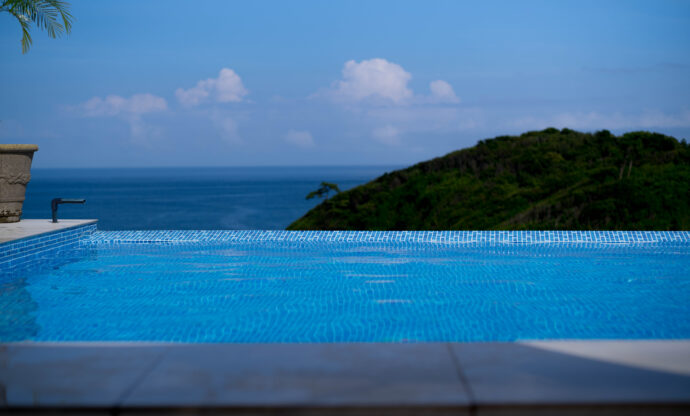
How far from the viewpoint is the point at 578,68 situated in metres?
21.7

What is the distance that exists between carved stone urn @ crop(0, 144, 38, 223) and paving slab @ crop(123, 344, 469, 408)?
5.85 m

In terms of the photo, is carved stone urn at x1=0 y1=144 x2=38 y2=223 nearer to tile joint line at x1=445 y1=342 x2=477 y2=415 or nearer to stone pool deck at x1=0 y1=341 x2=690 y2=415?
stone pool deck at x1=0 y1=341 x2=690 y2=415

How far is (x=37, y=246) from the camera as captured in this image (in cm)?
723

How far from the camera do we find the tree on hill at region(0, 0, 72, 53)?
8859mm

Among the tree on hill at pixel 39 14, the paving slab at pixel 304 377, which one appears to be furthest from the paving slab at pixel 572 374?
the tree on hill at pixel 39 14

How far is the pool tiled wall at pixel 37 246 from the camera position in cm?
662

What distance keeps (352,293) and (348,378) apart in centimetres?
267

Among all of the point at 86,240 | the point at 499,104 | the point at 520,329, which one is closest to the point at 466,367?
the point at 520,329

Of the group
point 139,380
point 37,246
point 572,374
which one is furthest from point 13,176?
point 572,374

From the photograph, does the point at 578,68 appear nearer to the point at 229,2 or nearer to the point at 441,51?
the point at 441,51

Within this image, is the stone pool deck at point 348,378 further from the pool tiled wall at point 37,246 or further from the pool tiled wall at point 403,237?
the pool tiled wall at point 403,237

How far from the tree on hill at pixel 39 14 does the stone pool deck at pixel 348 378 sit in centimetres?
673

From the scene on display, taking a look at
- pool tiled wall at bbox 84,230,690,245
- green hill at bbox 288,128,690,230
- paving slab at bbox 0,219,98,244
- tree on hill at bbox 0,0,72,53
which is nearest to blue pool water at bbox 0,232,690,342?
pool tiled wall at bbox 84,230,690,245

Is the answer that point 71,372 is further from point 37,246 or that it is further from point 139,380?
point 37,246
